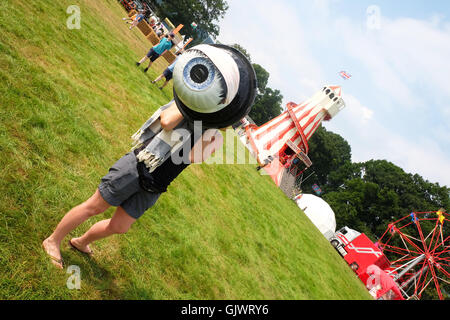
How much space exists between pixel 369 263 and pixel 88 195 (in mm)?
19828

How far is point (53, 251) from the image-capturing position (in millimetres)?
2205

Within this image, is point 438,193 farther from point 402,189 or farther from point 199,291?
point 199,291

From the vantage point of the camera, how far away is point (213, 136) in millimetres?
2160

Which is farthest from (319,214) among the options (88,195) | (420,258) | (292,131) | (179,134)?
(179,134)

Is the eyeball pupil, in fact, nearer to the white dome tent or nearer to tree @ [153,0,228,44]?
the white dome tent

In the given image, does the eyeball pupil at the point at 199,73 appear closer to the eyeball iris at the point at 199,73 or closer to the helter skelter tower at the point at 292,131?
the eyeball iris at the point at 199,73

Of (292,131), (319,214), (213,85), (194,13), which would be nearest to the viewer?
(213,85)

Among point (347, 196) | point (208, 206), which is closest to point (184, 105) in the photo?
point (208, 206)

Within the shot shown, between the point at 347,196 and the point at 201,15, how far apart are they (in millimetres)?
36776

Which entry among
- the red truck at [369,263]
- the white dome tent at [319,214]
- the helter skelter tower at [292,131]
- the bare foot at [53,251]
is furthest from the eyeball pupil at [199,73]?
the white dome tent at [319,214]

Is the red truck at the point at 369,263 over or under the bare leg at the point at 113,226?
over

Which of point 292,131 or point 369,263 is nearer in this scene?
point 369,263

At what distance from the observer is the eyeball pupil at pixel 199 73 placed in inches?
70.0

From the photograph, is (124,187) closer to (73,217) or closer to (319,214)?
(73,217)
